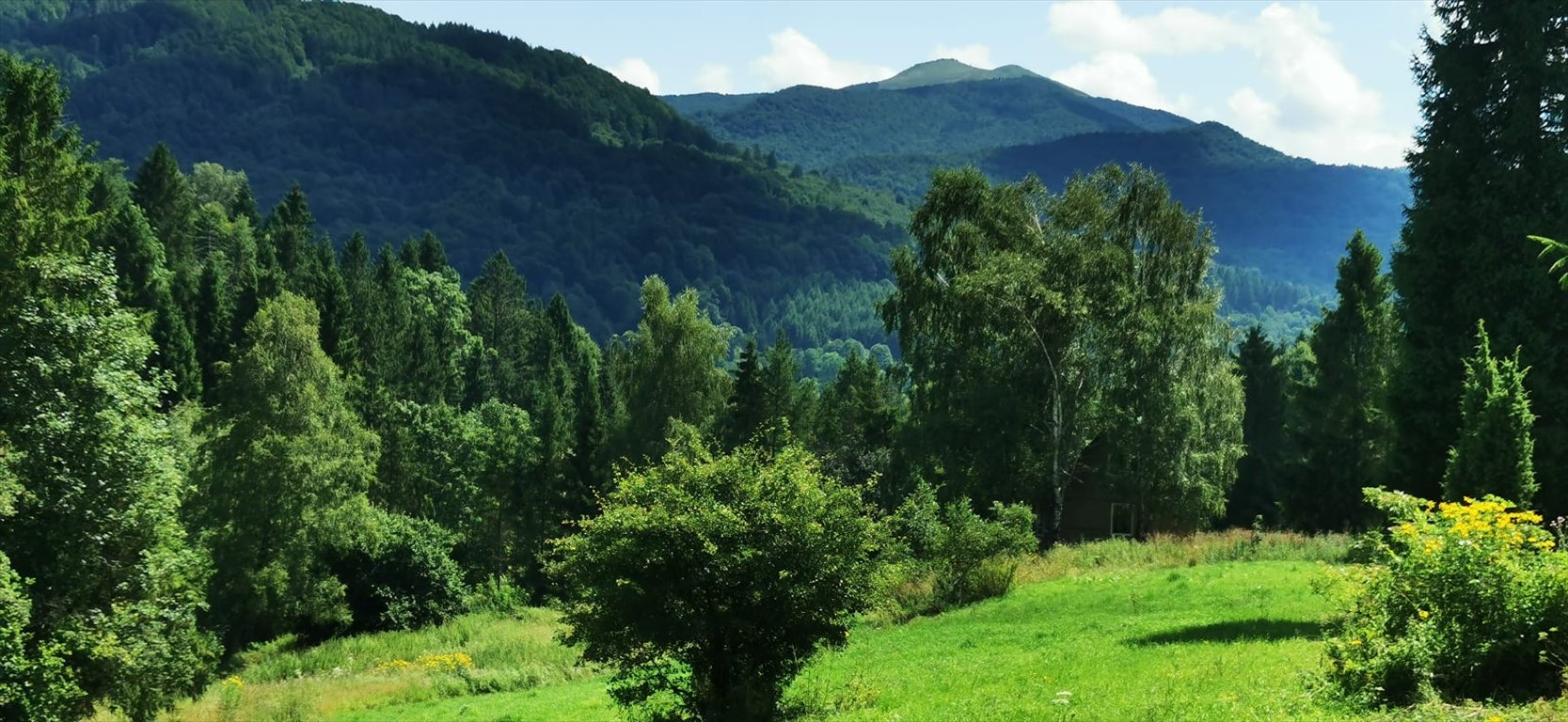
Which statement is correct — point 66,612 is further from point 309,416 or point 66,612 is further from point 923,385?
point 923,385

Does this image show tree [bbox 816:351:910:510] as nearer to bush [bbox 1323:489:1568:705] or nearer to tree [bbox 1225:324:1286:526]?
tree [bbox 1225:324:1286:526]

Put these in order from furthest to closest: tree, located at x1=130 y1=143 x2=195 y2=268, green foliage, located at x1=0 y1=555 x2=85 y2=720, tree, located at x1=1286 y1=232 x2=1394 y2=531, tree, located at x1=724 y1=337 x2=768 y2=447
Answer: tree, located at x1=130 y1=143 x2=195 y2=268 → tree, located at x1=724 y1=337 x2=768 y2=447 → tree, located at x1=1286 y1=232 x2=1394 y2=531 → green foliage, located at x1=0 y1=555 x2=85 y2=720

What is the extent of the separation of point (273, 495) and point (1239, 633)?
37506mm

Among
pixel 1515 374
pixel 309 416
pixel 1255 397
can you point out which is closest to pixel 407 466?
pixel 309 416

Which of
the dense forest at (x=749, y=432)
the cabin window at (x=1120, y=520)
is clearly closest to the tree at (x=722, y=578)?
the dense forest at (x=749, y=432)

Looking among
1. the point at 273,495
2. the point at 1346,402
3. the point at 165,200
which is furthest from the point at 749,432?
the point at 165,200

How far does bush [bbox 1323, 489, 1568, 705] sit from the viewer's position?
11320 mm

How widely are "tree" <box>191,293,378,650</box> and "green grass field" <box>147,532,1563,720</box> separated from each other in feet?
8.40

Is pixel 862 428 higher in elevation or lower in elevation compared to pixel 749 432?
higher

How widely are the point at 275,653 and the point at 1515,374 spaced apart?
41910mm

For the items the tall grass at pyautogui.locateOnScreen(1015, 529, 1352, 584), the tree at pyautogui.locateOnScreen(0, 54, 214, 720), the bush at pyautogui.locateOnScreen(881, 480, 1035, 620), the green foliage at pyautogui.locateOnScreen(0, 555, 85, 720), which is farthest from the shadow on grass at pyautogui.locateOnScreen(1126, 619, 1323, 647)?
the tree at pyautogui.locateOnScreen(0, 54, 214, 720)

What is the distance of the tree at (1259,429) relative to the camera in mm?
62469

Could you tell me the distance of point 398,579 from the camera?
161 feet

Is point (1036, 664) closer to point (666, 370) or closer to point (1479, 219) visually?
point (1479, 219)
